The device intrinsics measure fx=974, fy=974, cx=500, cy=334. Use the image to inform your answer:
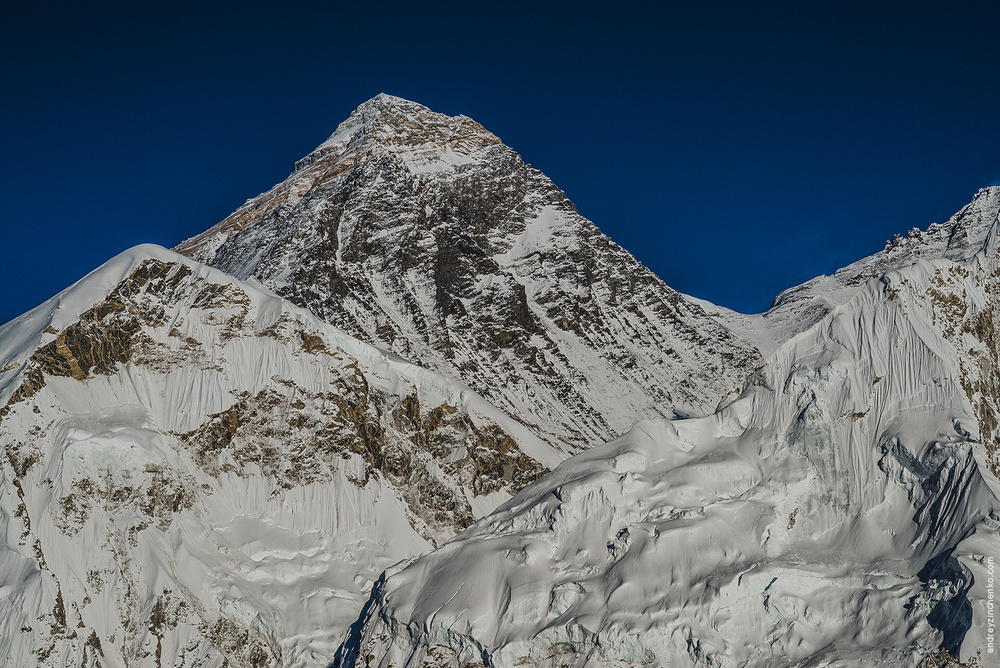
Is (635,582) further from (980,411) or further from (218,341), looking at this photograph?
(218,341)

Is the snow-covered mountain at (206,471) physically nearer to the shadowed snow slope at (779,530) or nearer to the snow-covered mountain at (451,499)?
the snow-covered mountain at (451,499)

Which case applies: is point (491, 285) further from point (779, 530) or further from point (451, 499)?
point (779, 530)

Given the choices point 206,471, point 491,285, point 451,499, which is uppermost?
point 491,285

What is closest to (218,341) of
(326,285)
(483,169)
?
(326,285)

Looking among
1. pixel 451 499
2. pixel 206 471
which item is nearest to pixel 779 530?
pixel 451 499

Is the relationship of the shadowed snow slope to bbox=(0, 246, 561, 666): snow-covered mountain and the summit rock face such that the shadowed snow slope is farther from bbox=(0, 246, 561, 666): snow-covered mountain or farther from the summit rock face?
the summit rock face

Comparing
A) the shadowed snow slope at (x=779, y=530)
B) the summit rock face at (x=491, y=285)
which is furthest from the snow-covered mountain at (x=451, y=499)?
the summit rock face at (x=491, y=285)
